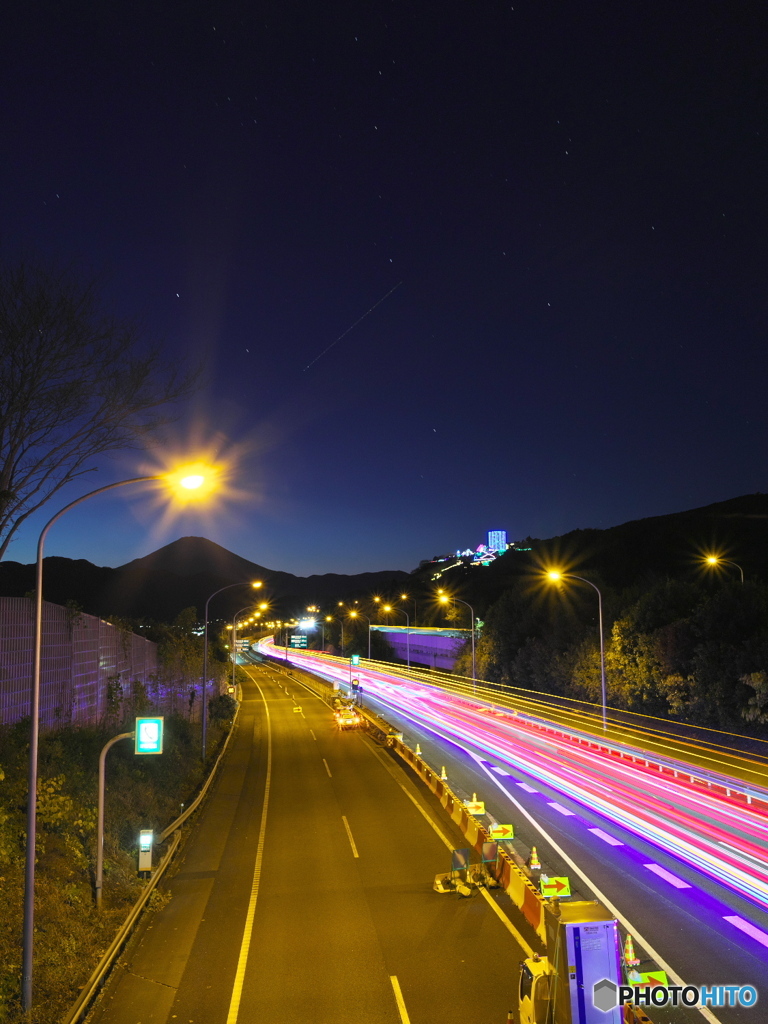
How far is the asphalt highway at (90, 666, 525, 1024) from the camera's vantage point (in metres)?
10.2

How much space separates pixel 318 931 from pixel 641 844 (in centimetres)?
826

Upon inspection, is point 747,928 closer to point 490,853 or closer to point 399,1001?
point 490,853

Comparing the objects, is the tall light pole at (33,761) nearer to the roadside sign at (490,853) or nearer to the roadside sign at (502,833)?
the roadside sign at (490,853)

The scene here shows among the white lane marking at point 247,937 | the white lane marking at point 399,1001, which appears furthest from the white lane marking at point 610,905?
the white lane marking at point 247,937

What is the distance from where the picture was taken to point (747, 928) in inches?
460

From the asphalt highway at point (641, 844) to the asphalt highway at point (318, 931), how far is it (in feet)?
6.97

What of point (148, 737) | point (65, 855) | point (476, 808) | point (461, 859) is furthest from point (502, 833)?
point (65, 855)

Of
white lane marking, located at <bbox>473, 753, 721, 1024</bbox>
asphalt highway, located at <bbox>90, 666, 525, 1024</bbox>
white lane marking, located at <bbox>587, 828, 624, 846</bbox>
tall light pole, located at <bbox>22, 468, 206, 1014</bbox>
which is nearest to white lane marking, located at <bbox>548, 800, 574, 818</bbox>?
white lane marking, located at <bbox>473, 753, 721, 1024</bbox>

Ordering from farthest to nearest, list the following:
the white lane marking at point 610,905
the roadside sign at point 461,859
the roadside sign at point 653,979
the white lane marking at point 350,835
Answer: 1. the white lane marking at point 350,835
2. the roadside sign at point 461,859
3. the white lane marking at point 610,905
4. the roadside sign at point 653,979

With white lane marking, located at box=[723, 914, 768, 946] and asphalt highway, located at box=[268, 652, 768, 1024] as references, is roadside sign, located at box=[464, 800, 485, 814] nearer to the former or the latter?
asphalt highway, located at box=[268, 652, 768, 1024]

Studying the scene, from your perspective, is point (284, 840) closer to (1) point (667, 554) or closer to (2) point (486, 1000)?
(2) point (486, 1000)

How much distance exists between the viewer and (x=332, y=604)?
154000mm

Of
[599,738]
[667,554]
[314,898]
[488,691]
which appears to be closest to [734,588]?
[599,738]

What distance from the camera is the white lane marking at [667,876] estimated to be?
14033 millimetres
